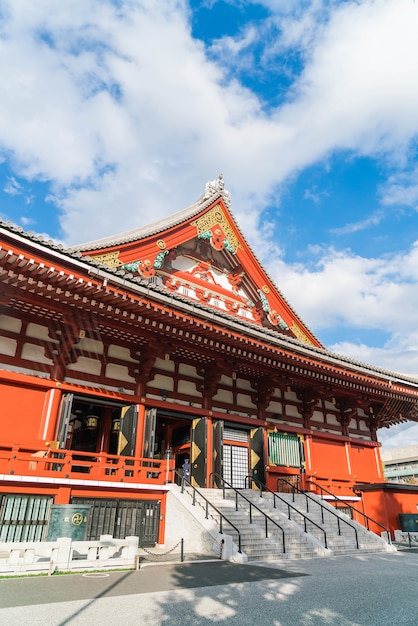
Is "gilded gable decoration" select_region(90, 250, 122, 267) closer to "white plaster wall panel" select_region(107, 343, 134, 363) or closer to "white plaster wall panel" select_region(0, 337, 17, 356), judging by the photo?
"white plaster wall panel" select_region(107, 343, 134, 363)

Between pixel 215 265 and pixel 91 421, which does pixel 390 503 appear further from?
pixel 91 421

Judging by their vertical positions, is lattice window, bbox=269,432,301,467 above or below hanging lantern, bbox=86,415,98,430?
below

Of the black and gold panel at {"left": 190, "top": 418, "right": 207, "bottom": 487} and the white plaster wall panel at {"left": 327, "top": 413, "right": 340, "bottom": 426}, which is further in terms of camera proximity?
the white plaster wall panel at {"left": 327, "top": 413, "right": 340, "bottom": 426}

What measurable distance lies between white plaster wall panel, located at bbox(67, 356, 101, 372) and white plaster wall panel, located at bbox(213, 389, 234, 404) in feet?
16.1

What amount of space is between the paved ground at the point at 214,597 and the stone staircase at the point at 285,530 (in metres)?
2.01

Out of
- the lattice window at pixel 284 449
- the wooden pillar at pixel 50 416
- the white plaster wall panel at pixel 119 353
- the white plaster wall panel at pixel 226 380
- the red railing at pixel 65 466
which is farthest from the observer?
the lattice window at pixel 284 449

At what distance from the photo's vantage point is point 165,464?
41.8 ft

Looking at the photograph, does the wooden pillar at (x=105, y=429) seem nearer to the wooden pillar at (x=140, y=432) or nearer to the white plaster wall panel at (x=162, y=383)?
the white plaster wall panel at (x=162, y=383)

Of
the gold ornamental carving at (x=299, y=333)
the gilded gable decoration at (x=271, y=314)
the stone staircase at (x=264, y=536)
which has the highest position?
the gilded gable decoration at (x=271, y=314)

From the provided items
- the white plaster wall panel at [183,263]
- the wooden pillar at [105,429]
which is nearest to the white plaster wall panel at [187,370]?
the wooden pillar at [105,429]

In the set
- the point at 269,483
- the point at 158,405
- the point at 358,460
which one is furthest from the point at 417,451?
the point at 158,405

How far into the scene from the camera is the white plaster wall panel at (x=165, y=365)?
47.6 ft

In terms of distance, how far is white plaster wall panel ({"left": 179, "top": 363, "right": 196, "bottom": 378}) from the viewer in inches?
596

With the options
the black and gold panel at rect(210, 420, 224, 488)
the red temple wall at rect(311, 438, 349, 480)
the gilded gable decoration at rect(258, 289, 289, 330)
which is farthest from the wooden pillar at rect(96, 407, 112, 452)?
the red temple wall at rect(311, 438, 349, 480)
